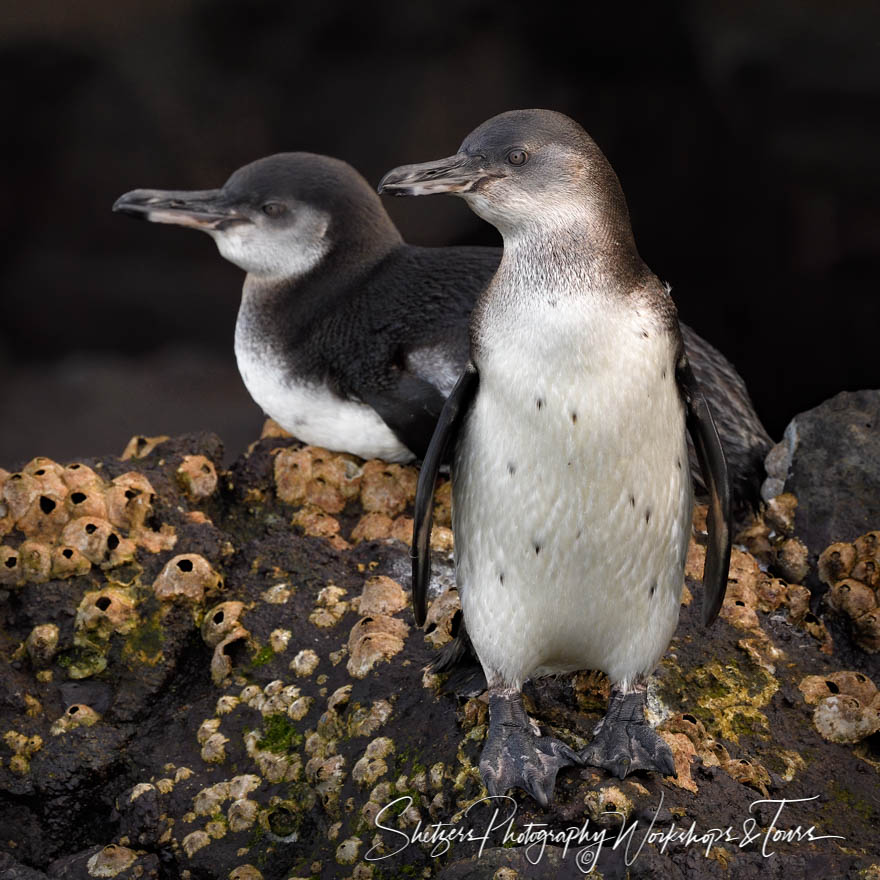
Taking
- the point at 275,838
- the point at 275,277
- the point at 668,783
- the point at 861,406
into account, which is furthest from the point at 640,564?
the point at 275,277

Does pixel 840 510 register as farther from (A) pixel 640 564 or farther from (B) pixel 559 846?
(B) pixel 559 846

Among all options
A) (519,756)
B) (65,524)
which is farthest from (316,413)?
(519,756)

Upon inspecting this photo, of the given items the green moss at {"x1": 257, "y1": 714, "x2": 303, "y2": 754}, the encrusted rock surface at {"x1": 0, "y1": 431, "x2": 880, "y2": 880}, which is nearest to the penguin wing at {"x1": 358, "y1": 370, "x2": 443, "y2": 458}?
the encrusted rock surface at {"x1": 0, "y1": 431, "x2": 880, "y2": 880}

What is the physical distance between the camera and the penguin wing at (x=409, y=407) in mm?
2521

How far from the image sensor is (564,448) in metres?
1.62

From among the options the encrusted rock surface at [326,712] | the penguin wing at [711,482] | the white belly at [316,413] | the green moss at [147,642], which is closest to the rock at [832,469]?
the encrusted rock surface at [326,712]

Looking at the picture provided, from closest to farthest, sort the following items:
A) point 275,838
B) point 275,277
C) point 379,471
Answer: point 275,838
point 379,471
point 275,277

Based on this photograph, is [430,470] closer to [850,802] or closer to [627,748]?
[627,748]

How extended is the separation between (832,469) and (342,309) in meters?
1.09

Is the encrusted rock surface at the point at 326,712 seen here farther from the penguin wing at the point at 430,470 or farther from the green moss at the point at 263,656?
the penguin wing at the point at 430,470

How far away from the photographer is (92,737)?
6.22ft

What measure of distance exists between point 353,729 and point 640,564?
0.51m

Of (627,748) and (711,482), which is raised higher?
(711,482)

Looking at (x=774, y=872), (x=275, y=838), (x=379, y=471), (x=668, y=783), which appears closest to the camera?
(x=774, y=872)
